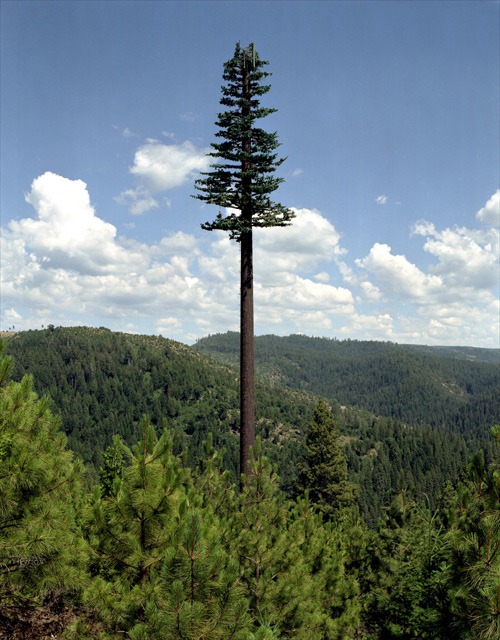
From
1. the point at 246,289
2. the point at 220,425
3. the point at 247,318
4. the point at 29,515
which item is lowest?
the point at 220,425

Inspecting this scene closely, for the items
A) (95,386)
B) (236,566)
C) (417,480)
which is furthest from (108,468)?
(95,386)

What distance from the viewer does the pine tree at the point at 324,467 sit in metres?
31.2

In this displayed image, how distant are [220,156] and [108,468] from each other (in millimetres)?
20391

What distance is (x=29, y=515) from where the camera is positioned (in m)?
5.13

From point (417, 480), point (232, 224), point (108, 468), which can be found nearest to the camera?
point (232, 224)

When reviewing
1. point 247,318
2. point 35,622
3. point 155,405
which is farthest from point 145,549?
point 155,405

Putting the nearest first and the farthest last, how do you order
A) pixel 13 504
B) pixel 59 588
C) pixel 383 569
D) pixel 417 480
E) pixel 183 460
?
pixel 13 504 → pixel 59 588 → pixel 183 460 → pixel 383 569 → pixel 417 480

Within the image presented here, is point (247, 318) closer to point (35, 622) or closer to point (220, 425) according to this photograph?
point (35, 622)

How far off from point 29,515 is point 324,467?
1127 inches

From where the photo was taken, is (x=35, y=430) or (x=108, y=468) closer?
(x=35, y=430)

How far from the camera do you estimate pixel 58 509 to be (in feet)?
17.4

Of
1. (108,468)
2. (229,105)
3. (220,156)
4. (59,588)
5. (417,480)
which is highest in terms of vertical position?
(229,105)

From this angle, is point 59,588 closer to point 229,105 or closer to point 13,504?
point 13,504

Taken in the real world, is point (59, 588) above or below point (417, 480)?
above
